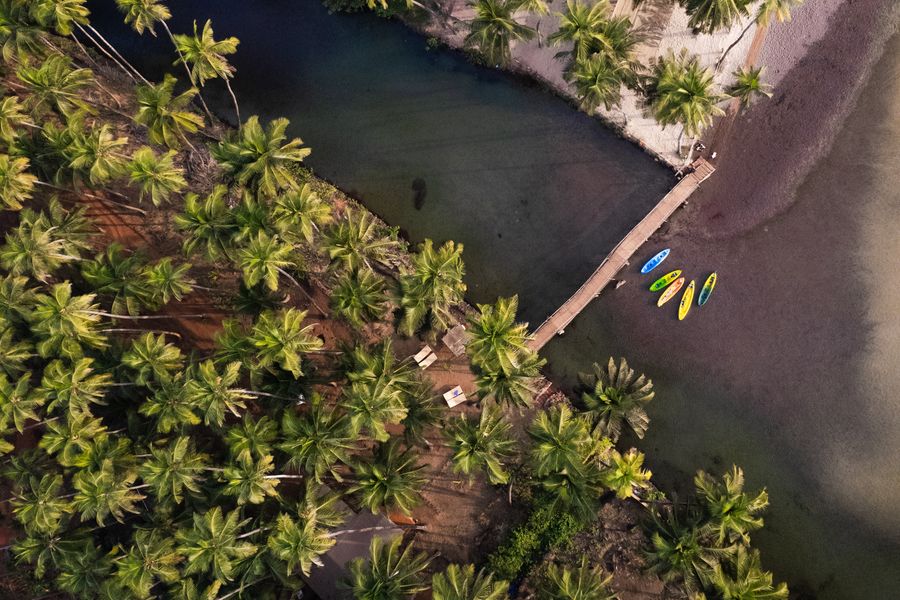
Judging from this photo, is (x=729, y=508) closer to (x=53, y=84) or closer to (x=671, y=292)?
(x=671, y=292)

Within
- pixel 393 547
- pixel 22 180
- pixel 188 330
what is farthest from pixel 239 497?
pixel 22 180

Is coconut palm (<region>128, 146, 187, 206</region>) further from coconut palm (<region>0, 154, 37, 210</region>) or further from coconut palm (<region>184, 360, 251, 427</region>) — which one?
coconut palm (<region>184, 360, 251, 427</region>)

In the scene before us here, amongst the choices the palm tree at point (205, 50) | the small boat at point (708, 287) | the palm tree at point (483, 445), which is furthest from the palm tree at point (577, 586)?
the palm tree at point (205, 50)

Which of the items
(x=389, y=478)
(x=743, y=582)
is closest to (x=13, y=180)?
(x=389, y=478)

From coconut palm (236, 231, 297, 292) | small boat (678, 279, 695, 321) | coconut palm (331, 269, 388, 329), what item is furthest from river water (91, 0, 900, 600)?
coconut palm (236, 231, 297, 292)

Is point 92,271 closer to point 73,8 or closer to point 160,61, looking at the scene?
point 73,8

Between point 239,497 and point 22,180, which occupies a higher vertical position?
point 22,180

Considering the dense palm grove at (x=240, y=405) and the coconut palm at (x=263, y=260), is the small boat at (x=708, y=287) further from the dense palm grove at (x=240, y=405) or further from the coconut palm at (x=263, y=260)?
the coconut palm at (x=263, y=260)

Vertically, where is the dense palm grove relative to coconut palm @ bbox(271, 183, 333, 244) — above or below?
below
